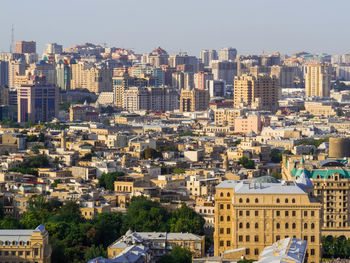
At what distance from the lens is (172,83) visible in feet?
454

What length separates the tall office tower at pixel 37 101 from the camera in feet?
311

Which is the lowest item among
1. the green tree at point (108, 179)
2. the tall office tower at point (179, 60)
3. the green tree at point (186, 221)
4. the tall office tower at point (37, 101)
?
the green tree at point (186, 221)

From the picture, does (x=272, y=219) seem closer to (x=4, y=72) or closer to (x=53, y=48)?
(x=4, y=72)

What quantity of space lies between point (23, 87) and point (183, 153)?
3443cm

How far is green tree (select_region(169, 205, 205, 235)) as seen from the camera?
37219 mm

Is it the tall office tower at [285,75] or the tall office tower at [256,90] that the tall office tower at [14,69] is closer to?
the tall office tower at [256,90]

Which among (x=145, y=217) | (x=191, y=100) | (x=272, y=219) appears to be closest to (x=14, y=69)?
(x=191, y=100)

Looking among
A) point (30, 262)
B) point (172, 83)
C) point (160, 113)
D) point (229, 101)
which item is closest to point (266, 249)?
point (30, 262)

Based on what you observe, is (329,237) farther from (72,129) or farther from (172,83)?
(172,83)

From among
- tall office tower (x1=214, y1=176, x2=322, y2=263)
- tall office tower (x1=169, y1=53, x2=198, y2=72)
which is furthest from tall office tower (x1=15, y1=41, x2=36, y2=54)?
tall office tower (x1=214, y1=176, x2=322, y2=263)

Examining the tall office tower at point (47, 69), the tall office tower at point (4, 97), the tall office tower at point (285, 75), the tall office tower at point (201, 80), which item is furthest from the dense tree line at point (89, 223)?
the tall office tower at point (285, 75)

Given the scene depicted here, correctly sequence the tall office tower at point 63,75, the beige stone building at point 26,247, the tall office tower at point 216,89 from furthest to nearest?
the tall office tower at point 63,75 < the tall office tower at point 216,89 < the beige stone building at point 26,247

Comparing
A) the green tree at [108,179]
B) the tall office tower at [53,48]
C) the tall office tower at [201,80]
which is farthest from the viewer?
the tall office tower at [53,48]

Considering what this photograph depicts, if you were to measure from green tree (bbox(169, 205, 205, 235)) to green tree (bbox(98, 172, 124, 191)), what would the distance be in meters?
9.39
